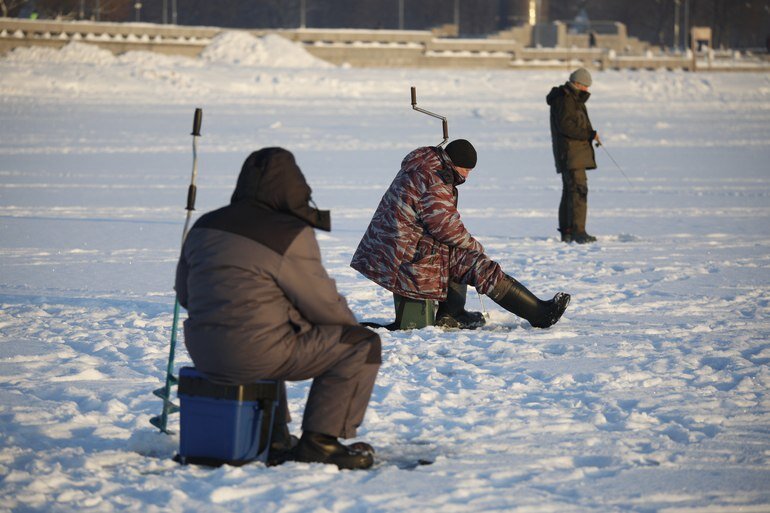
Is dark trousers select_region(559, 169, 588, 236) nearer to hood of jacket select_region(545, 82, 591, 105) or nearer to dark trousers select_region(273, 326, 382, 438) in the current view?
hood of jacket select_region(545, 82, 591, 105)

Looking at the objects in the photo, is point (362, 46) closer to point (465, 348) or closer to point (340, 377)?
point (465, 348)

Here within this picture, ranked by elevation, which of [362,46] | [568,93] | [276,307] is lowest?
[276,307]

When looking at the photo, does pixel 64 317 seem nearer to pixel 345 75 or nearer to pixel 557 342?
pixel 557 342

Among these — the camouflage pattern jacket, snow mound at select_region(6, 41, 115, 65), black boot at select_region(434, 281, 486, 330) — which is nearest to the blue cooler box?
the camouflage pattern jacket

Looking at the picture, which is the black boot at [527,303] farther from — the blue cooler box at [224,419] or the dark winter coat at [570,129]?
the dark winter coat at [570,129]

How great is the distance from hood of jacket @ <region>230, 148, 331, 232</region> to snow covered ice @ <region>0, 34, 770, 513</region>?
1.01 m

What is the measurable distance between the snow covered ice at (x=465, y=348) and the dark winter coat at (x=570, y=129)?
2.60 feet

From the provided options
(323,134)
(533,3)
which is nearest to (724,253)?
(323,134)

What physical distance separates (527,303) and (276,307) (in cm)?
291

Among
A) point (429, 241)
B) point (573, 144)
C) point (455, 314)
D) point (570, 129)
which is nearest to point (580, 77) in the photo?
point (570, 129)

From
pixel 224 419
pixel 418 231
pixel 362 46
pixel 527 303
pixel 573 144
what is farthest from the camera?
pixel 362 46

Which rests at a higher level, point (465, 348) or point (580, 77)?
point (580, 77)

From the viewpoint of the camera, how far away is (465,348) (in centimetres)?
676

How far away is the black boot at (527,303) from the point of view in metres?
6.88
